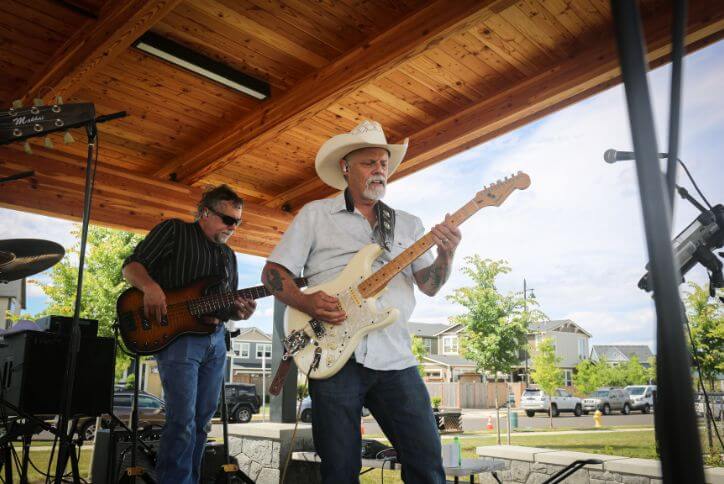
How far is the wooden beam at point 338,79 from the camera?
3.86 metres

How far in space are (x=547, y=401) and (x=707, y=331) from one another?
14.9m

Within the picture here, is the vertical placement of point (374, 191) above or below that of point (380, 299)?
above

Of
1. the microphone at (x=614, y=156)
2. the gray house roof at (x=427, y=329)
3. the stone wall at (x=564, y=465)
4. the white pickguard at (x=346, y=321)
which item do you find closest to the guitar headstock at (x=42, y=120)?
the white pickguard at (x=346, y=321)

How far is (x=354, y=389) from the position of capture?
226 cm

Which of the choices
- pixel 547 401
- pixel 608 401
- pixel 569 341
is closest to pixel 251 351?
pixel 569 341

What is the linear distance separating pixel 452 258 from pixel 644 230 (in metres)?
2.03

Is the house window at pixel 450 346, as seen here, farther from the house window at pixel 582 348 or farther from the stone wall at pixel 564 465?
the stone wall at pixel 564 465

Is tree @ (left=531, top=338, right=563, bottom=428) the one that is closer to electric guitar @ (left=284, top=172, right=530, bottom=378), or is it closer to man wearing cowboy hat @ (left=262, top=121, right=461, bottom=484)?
man wearing cowboy hat @ (left=262, top=121, right=461, bottom=484)

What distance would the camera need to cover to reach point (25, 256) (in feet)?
10.9

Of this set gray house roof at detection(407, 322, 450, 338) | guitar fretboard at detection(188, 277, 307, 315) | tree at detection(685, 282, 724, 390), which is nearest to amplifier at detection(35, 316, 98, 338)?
guitar fretboard at detection(188, 277, 307, 315)

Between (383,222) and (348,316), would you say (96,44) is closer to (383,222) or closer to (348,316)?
(383,222)

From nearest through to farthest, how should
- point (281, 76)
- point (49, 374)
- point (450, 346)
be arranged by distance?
point (49, 374)
point (281, 76)
point (450, 346)

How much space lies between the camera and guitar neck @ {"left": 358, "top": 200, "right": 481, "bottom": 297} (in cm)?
242

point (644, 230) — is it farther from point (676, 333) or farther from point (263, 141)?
point (263, 141)
